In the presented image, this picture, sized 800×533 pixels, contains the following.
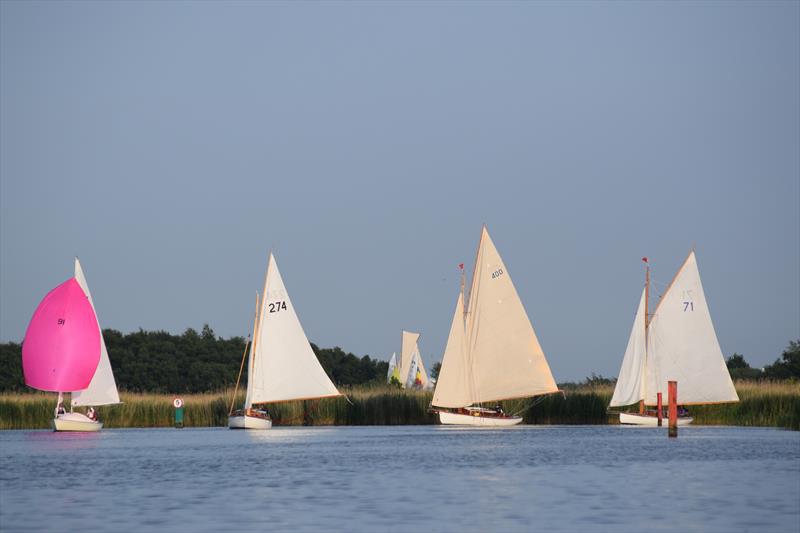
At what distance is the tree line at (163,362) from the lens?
98750mm

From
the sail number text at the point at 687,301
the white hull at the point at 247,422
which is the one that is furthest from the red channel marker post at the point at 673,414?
the white hull at the point at 247,422

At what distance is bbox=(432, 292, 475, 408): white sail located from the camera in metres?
63.2

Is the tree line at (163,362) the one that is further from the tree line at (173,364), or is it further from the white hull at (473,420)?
the white hull at (473,420)

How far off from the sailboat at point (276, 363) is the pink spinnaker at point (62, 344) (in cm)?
738

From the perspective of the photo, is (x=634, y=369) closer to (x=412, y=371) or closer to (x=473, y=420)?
(x=473, y=420)

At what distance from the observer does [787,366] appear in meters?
93.4

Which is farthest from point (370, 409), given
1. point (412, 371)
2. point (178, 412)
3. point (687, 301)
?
point (412, 371)

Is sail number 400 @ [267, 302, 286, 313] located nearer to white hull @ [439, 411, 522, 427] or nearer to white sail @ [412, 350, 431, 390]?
white hull @ [439, 411, 522, 427]

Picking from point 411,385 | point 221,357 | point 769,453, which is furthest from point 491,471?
point 221,357

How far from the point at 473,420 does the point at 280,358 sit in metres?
9.38

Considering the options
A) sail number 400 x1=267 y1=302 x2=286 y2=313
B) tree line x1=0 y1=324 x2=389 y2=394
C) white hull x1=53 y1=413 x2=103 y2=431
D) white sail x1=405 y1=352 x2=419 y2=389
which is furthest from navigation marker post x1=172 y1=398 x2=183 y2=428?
white sail x1=405 y1=352 x2=419 y2=389

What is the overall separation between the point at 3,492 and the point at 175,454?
501 inches

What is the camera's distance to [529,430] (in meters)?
61.0

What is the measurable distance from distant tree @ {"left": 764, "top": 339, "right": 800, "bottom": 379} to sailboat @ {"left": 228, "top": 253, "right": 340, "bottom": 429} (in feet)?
→ 128
